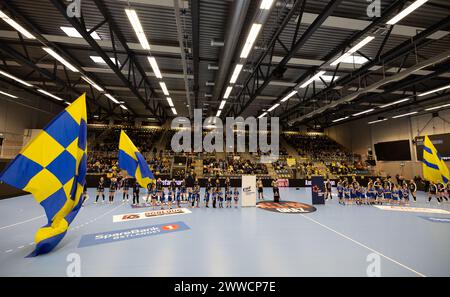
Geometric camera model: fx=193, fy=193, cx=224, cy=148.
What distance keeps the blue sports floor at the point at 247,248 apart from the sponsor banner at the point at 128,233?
0.27 meters

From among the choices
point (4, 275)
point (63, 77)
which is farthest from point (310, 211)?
point (63, 77)

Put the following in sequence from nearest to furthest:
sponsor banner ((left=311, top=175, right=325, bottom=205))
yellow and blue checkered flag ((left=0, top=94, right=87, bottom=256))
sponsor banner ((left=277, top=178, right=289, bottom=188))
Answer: yellow and blue checkered flag ((left=0, top=94, right=87, bottom=256)) → sponsor banner ((left=311, top=175, right=325, bottom=205)) → sponsor banner ((left=277, top=178, right=289, bottom=188))

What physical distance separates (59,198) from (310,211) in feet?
32.0

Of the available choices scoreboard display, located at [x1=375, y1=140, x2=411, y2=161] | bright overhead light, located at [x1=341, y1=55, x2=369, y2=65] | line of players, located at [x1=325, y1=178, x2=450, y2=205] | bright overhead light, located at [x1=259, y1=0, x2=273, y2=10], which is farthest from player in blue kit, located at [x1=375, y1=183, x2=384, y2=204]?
scoreboard display, located at [x1=375, y1=140, x2=411, y2=161]

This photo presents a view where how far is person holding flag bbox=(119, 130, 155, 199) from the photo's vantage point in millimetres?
8977

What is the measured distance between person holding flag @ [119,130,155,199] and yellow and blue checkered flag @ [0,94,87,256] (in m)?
4.02

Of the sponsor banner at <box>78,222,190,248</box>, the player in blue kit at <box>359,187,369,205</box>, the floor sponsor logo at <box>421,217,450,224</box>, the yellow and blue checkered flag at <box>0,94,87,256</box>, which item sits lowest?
the floor sponsor logo at <box>421,217,450,224</box>

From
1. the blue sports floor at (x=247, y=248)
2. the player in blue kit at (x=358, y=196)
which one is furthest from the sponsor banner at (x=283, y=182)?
the blue sports floor at (x=247, y=248)

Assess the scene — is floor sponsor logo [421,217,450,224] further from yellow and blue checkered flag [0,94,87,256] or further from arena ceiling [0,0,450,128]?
yellow and blue checkered flag [0,94,87,256]

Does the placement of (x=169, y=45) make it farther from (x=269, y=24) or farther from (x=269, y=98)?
(x=269, y=98)

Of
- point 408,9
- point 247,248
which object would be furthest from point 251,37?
point 247,248

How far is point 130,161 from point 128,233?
3.91 m

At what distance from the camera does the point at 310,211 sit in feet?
31.4

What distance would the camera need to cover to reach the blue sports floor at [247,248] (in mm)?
3885
